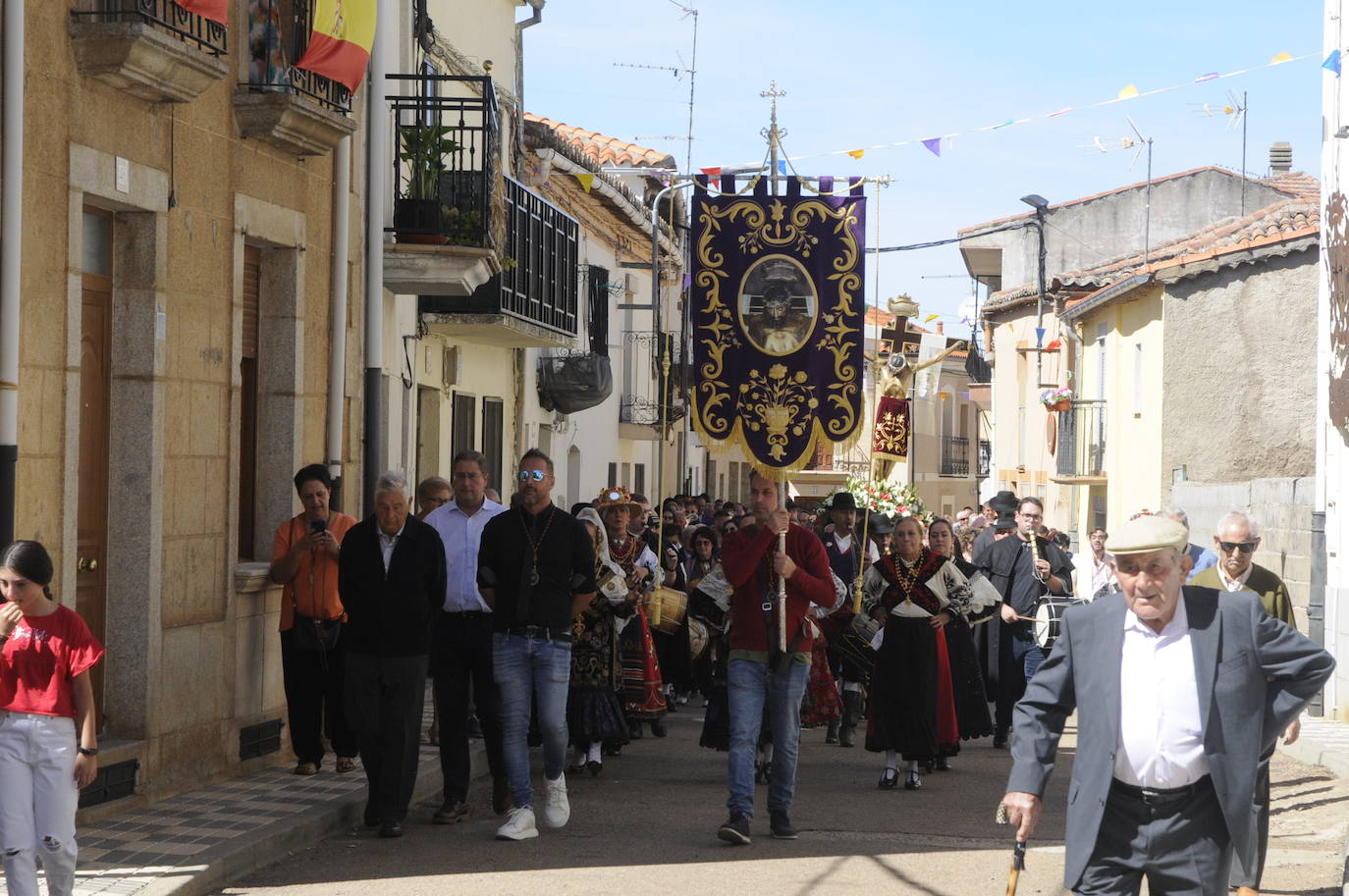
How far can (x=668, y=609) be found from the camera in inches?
523

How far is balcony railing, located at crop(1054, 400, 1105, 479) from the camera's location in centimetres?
3253

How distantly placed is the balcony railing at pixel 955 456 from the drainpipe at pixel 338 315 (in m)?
59.0

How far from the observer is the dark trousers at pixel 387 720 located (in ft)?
30.1

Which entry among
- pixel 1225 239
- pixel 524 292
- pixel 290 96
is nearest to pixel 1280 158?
pixel 1225 239

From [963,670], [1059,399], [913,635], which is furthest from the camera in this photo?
[1059,399]

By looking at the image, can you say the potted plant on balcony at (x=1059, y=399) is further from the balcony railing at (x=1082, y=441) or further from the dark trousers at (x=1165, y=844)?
the dark trousers at (x=1165, y=844)

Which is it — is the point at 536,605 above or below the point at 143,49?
below

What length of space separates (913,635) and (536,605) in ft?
10.9

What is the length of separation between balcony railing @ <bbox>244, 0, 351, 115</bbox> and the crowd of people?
2.36 meters

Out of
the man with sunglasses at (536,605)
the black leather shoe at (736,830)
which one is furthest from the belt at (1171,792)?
the man with sunglasses at (536,605)

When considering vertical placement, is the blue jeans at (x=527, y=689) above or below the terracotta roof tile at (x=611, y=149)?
below

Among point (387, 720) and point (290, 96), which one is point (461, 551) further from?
point (290, 96)

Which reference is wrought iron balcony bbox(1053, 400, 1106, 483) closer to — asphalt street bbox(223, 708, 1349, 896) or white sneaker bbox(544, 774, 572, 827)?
asphalt street bbox(223, 708, 1349, 896)

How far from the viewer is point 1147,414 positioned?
2909 centimetres
